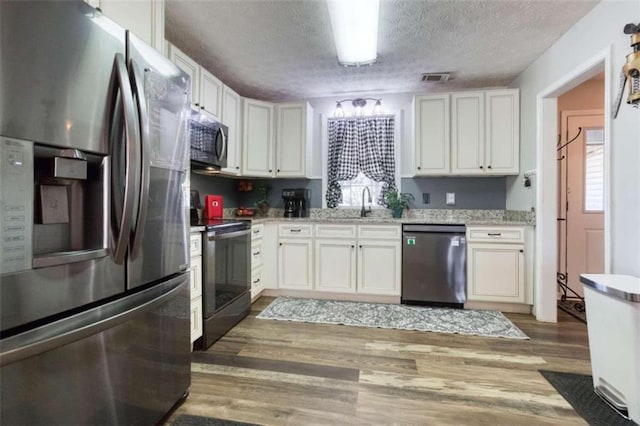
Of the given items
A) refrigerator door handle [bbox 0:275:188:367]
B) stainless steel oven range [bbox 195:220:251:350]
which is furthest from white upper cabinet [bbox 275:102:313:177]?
refrigerator door handle [bbox 0:275:188:367]

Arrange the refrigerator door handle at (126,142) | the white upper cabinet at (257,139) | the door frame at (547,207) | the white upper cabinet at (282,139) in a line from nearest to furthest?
the refrigerator door handle at (126,142) < the door frame at (547,207) < the white upper cabinet at (257,139) < the white upper cabinet at (282,139)

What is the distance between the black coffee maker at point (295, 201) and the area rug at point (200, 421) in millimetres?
2616

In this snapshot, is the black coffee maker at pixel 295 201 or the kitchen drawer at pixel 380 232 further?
the black coffee maker at pixel 295 201

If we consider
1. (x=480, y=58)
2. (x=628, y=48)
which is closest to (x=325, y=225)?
(x=480, y=58)

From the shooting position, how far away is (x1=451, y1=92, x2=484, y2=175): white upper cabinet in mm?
3422

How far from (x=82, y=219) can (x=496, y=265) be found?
11.0 ft

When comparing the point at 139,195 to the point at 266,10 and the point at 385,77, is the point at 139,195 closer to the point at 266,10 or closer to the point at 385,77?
the point at 266,10

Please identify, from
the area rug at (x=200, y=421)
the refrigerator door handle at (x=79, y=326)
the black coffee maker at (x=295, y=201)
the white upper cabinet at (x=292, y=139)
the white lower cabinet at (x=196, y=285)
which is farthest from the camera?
the black coffee maker at (x=295, y=201)

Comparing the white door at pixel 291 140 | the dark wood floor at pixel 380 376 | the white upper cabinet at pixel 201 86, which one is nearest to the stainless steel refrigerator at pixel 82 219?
the dark wood floor at pixel 380 376

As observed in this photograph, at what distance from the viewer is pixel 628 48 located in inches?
74.7

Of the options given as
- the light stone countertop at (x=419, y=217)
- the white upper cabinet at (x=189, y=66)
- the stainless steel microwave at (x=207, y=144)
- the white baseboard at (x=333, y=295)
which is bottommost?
the white baseboard at (x=333, y=295)

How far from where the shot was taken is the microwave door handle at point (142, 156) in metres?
1.19

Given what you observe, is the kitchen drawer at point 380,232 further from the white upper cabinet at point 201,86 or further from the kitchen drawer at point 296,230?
the white upper cabinet at point 201,86

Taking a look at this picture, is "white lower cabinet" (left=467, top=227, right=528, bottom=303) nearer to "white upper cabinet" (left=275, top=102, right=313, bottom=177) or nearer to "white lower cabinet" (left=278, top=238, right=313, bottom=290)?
"white lower cabinet" (left=278, top=238, right=313, bottom=290)
